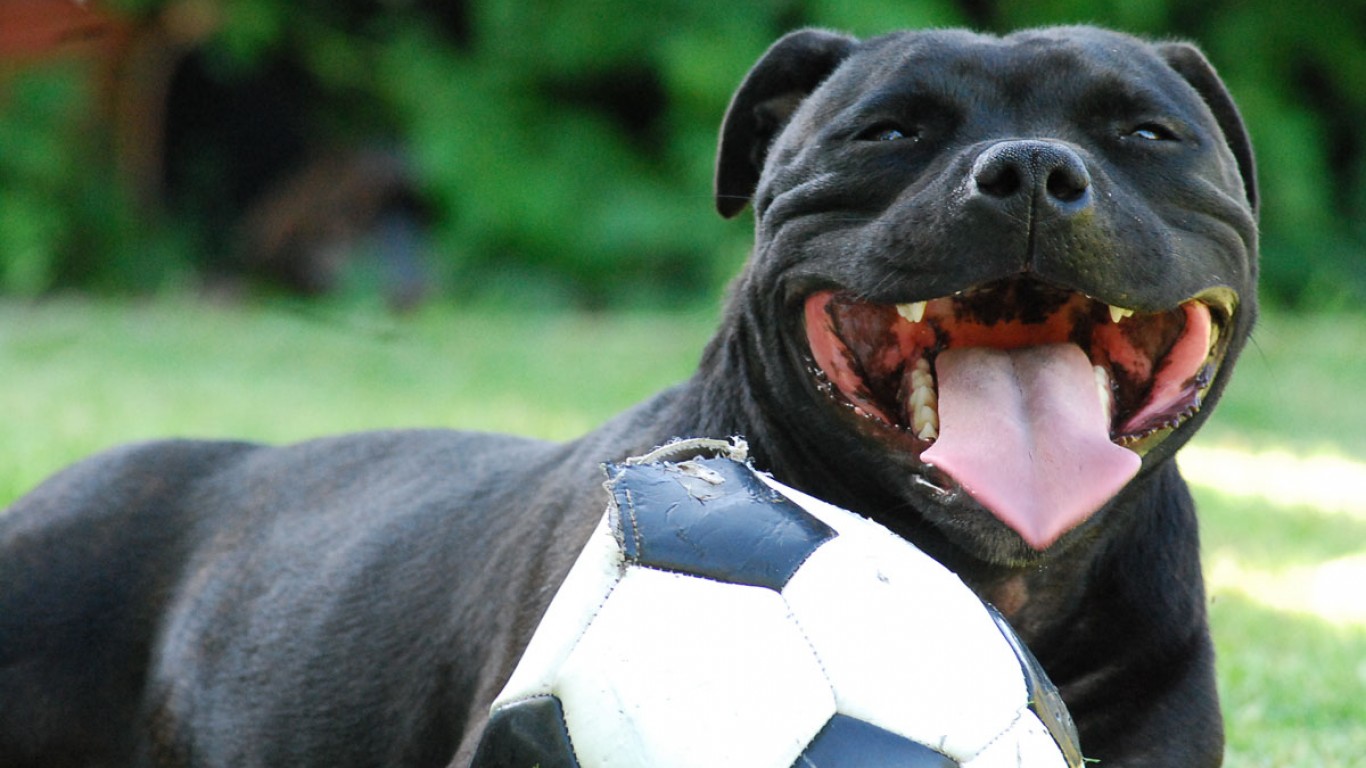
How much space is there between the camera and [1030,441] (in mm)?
2734

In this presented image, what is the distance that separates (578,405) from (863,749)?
6987 mm

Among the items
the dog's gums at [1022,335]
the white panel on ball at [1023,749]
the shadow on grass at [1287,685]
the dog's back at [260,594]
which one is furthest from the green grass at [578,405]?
the dog's back at [260,594]

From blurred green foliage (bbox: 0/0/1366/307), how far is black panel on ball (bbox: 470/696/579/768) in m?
12.1

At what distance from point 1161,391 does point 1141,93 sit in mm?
539

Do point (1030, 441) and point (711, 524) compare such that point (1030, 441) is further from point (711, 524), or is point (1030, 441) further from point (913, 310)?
point (711, 524)

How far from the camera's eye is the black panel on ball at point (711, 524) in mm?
2225

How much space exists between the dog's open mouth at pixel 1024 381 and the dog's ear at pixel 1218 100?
0.61 m

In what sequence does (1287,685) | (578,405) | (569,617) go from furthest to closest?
1. (578,405)
2. (1287,685)
3. (569,617)

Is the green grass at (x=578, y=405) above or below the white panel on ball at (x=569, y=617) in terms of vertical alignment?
below

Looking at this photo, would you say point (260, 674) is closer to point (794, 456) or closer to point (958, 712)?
point (794, 456)

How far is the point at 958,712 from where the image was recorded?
7.06ft

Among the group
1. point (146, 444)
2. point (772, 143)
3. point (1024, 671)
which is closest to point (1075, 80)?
point (772, 143)

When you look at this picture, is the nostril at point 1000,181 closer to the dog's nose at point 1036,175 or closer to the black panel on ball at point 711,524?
the dog's nose at point 1036,175

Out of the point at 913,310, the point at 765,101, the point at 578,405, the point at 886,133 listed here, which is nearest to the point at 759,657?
the point at 913,310
